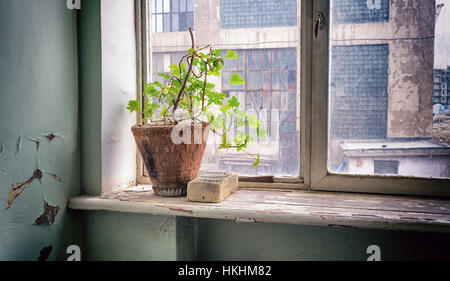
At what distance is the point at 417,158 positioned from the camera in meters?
1.32

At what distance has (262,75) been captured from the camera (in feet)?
4.79

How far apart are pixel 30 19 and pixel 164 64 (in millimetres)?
590

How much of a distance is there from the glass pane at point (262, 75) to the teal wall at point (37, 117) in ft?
1.86

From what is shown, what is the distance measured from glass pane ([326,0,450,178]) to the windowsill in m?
0.16

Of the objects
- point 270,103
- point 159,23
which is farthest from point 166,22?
point 270,103

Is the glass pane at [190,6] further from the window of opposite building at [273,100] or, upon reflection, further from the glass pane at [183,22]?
the window of opposite building at [273,100]

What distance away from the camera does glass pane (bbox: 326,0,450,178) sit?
1.28 m

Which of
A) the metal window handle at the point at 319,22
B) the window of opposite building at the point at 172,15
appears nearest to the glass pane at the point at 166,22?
the window of opposite building at the point at 172,15

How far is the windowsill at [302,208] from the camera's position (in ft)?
3.40

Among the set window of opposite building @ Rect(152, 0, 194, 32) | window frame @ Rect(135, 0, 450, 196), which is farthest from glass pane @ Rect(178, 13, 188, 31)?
window frame @ Rect(135, 0, 450, 196)

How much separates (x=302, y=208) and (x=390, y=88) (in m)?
0.62
